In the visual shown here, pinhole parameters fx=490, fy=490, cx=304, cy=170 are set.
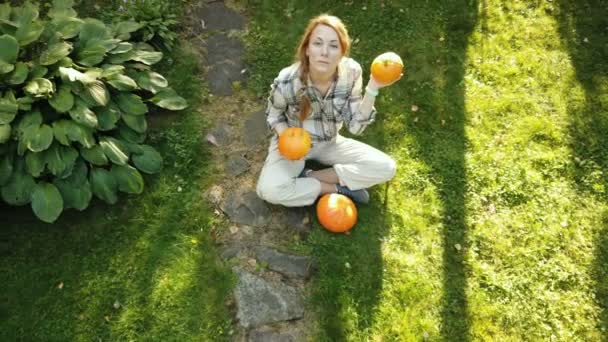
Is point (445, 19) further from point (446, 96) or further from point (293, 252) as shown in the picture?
point (293, 252)

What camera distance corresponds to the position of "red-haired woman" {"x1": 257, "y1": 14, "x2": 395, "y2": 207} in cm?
342

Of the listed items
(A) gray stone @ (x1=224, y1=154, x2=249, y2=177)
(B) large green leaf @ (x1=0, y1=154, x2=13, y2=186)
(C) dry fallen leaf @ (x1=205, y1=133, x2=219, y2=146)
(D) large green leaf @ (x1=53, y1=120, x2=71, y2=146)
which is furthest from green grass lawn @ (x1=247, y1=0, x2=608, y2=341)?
(B) large green leaf @ (x1=0, y1=154, x2=13, y2=186)

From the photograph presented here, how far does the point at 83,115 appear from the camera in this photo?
12.4ft

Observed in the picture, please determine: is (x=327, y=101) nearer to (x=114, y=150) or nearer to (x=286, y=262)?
(x=286, y=262)

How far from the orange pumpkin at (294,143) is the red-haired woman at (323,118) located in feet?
0.86

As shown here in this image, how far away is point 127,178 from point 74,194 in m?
0.41

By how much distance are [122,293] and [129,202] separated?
79 cm

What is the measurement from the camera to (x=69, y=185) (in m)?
3.84

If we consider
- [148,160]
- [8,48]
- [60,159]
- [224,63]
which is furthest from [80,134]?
[224,63]

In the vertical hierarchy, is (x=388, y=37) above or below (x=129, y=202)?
above

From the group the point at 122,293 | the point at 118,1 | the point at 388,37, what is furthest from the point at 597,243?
the point at 118,1

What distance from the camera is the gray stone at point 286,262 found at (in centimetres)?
381

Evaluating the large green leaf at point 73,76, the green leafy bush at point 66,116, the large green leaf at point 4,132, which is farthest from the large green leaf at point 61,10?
the large green leaf at point 4,132

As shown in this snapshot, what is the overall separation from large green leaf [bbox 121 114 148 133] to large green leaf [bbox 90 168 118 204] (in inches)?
18.2
